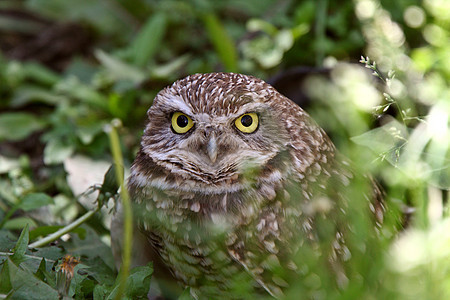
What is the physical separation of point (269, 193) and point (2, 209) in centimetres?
120

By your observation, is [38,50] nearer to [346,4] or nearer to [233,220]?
[346,4]

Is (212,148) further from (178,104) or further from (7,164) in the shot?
(7,164)

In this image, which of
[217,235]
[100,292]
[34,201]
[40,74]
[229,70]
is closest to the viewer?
[100,292]

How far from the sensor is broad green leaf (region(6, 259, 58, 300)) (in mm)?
1594

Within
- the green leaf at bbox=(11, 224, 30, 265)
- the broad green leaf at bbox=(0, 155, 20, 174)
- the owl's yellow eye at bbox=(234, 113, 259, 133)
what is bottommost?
the green leaf at bbox=(11, 224, 30, 265)

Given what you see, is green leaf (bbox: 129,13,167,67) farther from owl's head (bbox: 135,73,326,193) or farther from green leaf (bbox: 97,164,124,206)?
green leaf (bbox: 97,164,124,206)

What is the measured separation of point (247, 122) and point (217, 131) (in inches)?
Answer: 4.7

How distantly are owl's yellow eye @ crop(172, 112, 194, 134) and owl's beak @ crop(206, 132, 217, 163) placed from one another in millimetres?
117

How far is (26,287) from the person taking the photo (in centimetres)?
161

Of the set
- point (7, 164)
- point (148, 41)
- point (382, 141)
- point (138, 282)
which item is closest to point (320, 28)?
point (148, 41)

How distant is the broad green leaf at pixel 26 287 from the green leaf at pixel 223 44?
78.7 inches

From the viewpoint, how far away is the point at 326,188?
2035 mm

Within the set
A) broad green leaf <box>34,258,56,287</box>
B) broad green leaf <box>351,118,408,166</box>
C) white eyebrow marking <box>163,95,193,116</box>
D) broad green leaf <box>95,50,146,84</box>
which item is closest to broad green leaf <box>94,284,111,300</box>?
broad green leaf <box>34,258,56,287</box>

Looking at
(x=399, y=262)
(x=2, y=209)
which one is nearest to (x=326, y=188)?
(x=399, y=262)
